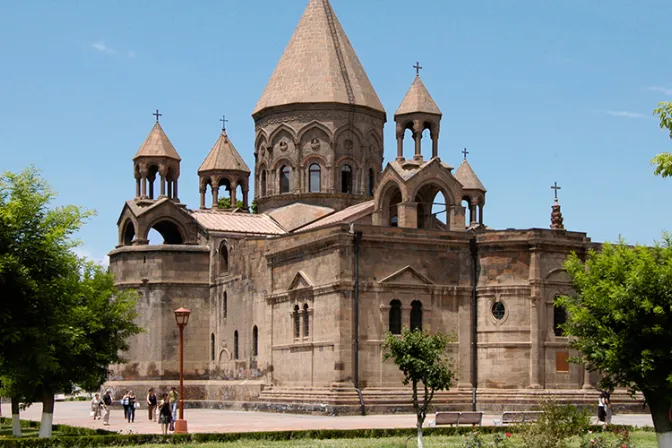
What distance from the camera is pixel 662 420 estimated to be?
77.0 feet

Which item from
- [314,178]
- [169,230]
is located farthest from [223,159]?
[314,178]

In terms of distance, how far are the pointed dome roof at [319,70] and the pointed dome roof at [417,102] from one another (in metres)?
7.92

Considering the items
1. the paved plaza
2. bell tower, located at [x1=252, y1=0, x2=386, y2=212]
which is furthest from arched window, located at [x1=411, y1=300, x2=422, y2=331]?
bell tower, located at [x1=252, y1=0, x2=386, y2=212]

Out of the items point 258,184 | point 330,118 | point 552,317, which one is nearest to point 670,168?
point 552,317

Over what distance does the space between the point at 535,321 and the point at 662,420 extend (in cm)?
1687

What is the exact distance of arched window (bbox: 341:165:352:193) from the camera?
5303 centimetres

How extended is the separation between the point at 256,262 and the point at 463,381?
1081cm

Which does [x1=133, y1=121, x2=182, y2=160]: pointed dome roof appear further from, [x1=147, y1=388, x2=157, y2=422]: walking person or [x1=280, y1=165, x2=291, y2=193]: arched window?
[x1=147, y1=388, x2=157, y2=422]: walking person

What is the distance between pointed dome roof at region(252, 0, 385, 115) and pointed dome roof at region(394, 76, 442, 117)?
7.92 meters

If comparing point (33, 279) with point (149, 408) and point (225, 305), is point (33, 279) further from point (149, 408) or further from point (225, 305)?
point (225, 305)

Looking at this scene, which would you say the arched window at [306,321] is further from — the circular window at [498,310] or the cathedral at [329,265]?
the circular window at [498,310]

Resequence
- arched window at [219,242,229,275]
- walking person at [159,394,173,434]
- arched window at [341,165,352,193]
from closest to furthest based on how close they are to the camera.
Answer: walking person at [159,394,173,434] < arched window at [219,242,229,275] < arched window at [341,165,352,193]

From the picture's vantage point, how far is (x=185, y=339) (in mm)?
51656

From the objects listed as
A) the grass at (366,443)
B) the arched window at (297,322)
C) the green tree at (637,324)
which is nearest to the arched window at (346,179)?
the arched window at (297,322)
